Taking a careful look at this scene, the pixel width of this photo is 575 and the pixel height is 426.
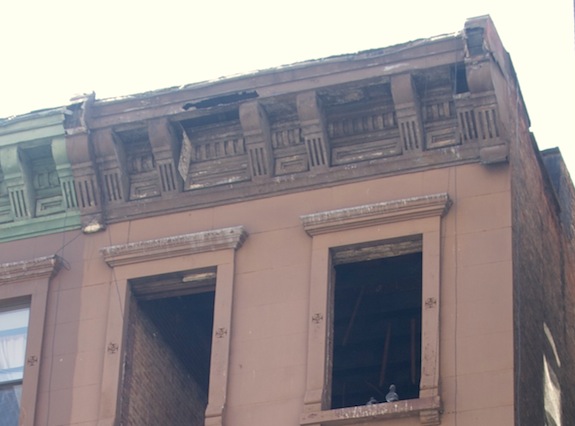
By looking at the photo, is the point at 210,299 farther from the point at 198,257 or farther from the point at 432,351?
the point at 432,351

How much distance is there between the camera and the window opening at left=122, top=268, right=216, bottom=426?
69.8 ft

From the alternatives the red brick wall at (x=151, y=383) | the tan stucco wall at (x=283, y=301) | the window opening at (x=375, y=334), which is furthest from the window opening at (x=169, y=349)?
the window opening at (x=375, y=334)

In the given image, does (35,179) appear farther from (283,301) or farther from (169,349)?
(283,301)

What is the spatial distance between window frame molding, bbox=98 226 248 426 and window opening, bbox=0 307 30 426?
4.25 ft

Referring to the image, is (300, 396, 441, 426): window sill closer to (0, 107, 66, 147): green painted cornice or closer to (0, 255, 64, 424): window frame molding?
(0, 255, 64, 424): window frame molding

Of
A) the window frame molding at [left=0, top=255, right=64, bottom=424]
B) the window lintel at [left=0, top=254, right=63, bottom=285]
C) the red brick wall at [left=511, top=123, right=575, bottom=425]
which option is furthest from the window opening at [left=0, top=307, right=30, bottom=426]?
the red brick wall at [left=511, top=123, right=575, bottom=425]

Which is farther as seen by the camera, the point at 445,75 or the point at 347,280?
the point at 347,280

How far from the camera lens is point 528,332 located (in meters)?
20.2

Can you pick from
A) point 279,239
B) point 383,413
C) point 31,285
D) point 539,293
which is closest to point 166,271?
point 279,239

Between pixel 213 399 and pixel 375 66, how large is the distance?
4.70m

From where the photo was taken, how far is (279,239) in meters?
21.0

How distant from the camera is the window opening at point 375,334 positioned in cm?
2372

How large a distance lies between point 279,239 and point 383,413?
308 cm

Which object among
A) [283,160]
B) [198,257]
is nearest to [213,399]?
[198,257]
